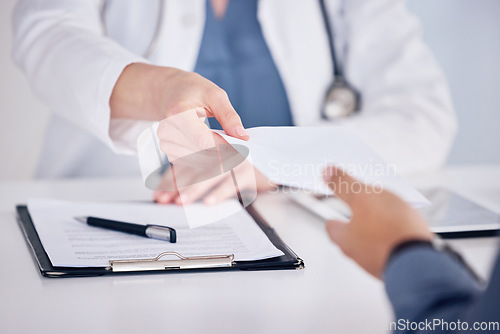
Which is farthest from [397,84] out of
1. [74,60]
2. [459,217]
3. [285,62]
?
[74,60]

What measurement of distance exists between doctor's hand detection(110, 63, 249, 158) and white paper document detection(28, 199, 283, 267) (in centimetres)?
9

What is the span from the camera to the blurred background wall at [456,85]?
141cm

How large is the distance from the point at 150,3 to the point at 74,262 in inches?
20.5

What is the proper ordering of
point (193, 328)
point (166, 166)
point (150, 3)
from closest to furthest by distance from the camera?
1. point (193, 328)
2. point (166, 166)
3. point (150, 3)

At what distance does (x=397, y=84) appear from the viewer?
966mm

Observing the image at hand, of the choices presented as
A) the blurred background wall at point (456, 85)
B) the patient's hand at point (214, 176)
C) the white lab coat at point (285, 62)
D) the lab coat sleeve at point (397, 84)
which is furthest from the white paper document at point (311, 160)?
the blurred background wall at point (456, 85)

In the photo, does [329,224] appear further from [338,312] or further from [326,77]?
[326,77]

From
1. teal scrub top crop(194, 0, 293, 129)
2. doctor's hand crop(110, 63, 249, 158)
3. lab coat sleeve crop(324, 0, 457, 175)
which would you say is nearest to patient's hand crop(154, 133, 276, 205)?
doctor's hand crop(110, 63, 249, 158)

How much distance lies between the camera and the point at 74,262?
425mm

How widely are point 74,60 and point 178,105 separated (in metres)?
0.28

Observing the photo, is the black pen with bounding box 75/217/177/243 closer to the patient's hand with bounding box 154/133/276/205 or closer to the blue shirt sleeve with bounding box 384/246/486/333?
the patient's hand with bounding box 154/133/276/205

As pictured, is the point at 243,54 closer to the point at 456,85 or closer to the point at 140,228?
the point at 140,228

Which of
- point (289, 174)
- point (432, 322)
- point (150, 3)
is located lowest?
point (432, 322)

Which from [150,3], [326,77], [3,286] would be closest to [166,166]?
[3,286]
